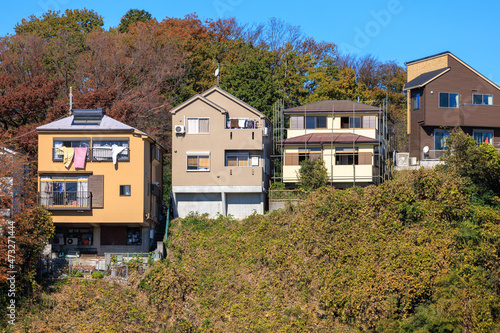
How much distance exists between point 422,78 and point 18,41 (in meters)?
28.6

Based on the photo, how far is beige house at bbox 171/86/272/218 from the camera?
4212cm

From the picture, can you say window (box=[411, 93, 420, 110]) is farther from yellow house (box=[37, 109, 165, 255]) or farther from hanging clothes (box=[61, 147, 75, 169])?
hanging clothes (box=[61, 147, 75, 169])

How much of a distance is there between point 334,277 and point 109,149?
14.1 m

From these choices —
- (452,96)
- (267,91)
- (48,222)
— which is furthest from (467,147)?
(48,222)

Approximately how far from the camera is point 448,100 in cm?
4734

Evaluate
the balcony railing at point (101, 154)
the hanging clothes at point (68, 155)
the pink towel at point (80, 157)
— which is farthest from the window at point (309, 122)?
the hanging clothes at point (68, 155)

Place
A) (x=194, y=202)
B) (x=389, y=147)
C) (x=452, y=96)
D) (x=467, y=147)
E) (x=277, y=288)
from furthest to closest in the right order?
(x=389, y=147) < (x=452, y=96) < (x=194, y=202) < (x=467, y=147) < (x=277, y=288)

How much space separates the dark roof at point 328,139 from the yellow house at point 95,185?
945cm

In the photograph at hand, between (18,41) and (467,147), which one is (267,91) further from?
(18,41)

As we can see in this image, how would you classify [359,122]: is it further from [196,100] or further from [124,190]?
[124,190]

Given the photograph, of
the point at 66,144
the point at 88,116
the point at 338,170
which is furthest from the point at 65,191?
the point at 338,170

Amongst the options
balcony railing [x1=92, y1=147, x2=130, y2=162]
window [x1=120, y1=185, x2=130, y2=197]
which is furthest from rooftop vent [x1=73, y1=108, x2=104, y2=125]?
window [x1=120, y1=185, x2=130, y2=197]

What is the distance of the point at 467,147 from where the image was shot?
3756 centimetres

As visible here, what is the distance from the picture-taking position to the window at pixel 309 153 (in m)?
43.5
